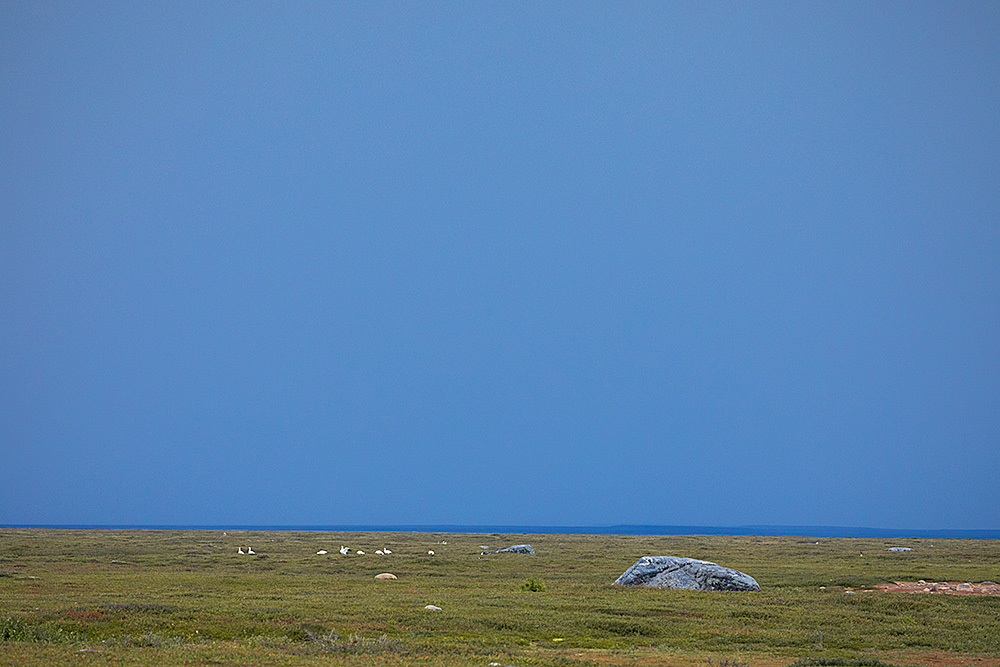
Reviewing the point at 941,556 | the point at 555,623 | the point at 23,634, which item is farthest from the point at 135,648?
the point at 941,556

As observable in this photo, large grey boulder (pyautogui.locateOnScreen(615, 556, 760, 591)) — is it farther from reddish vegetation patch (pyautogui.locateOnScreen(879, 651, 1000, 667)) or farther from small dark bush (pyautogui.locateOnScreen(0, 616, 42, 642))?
small dark bush (pyautogui.locateOnScreen(0, 616, 42, 642))

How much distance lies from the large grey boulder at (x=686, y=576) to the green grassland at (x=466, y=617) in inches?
74.0

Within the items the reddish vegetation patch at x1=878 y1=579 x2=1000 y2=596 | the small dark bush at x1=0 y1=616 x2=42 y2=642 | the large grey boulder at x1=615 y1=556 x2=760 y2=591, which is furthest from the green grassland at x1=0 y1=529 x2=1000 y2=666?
the large grey boulder at x1=615 y1=556 x2=760 y2=591

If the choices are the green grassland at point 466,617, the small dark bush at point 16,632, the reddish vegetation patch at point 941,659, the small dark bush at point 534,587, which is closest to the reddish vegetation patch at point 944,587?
the green grassland at point 466,617

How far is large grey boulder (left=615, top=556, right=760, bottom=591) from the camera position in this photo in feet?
161

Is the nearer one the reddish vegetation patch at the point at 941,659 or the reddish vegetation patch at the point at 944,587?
the reddish vegetation patch at the point at 941,659

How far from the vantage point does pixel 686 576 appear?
164 feet

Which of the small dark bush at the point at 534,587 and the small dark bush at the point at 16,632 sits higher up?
the small dark bush at the point at 16,632

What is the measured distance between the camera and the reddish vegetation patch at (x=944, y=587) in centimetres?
5053

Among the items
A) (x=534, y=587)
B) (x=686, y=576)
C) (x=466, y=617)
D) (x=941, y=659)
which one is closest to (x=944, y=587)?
(x=686, y=576)

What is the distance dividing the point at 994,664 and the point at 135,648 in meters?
29.1

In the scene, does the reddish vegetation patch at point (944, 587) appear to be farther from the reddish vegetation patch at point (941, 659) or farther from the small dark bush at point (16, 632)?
the small dark bush at point (16, 632)

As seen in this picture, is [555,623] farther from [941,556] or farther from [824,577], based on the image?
[941,556]

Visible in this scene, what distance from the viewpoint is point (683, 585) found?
49.5 meters
